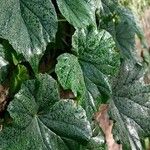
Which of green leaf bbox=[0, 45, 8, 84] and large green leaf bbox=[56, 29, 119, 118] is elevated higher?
green leaf bbox=[0, 45, 8, 84]

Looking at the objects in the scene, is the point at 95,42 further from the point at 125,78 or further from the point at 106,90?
the point at 125,78

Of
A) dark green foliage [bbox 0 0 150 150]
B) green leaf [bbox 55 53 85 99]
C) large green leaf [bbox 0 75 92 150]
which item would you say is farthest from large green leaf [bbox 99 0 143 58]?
large green leaf [bbox 0 75 92 150]

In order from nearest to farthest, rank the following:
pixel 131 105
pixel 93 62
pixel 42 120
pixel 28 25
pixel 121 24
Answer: pixel 28 25 → pixel 42 120 → pixel 93 62 → pixel 131 105 → pixel 121 24

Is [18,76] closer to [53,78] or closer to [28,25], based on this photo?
[53,78]

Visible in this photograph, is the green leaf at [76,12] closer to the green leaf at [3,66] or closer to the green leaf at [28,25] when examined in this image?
the green leaf at [28,25]

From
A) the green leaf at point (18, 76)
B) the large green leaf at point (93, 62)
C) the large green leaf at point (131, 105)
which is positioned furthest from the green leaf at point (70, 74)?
the large green leaf at point (131, 105)

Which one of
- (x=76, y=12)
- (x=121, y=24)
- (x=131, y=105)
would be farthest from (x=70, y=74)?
(x=121, y=24)

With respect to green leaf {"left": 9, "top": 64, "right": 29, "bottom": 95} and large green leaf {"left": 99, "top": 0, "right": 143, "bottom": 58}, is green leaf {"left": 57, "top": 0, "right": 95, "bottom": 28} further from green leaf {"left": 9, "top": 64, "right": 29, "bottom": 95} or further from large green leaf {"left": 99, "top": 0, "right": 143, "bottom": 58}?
large green leaf {"left": 99, "top": 0, "right": 143, "bottom": 58}
